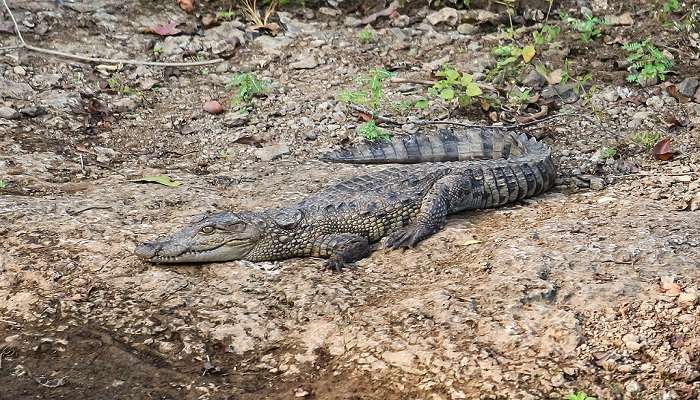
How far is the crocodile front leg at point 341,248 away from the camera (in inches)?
203

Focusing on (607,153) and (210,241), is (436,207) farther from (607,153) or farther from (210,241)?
(607,153)

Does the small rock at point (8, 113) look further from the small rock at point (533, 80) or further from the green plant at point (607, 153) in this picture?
the green plant at point (607, 153)

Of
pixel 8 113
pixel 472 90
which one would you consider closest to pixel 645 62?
pixel 472 90

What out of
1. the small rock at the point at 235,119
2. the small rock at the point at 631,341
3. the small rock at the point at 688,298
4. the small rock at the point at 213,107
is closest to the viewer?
the small rock at the point at 631,341

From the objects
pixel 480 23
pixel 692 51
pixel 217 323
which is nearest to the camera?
pixel 217 323

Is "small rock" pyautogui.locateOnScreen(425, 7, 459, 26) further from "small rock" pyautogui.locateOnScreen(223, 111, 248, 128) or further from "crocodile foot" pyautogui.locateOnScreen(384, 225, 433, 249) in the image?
"crocodile foot" pyautogui.locateOnScreen(384, 225, 433, 249)

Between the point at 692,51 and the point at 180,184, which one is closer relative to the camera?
the point at 180,184

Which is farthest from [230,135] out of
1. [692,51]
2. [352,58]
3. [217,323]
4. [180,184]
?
[692,51]

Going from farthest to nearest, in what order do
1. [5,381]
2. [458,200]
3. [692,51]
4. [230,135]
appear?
[692,51], [230,135], [458,200], [5,381]

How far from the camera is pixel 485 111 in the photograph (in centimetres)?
746

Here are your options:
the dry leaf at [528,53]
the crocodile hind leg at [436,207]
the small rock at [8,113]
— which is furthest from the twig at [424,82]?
the small rock at [8,113]

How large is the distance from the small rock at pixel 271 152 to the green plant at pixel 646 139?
2.74m

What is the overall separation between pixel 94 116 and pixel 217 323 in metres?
3.56

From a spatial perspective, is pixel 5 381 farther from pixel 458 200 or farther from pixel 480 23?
pixel 480 23
